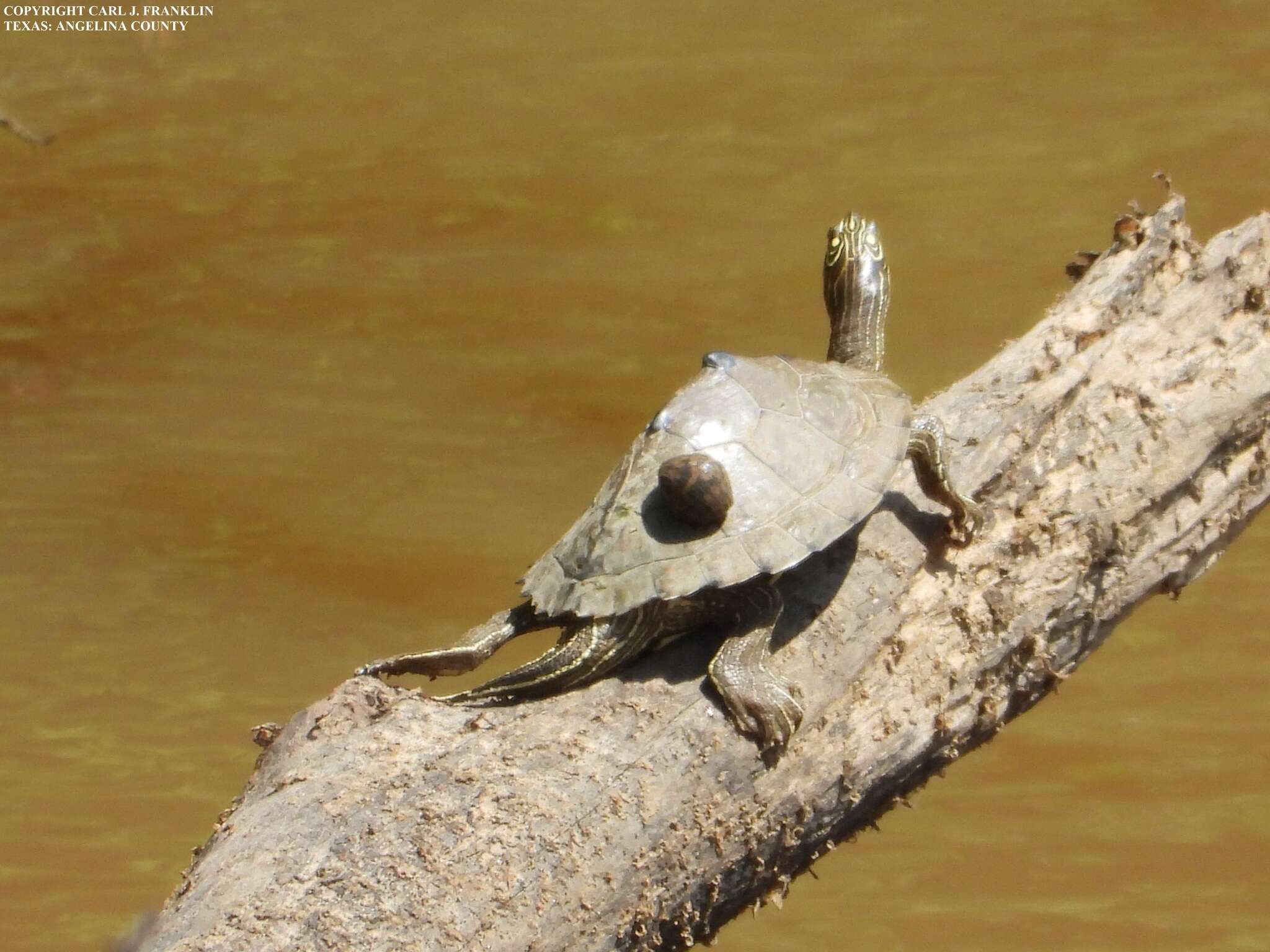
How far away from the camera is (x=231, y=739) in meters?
6.77

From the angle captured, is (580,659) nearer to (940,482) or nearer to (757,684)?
(757,684)

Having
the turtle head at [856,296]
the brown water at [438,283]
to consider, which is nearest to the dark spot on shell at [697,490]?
the turtle head at [856,296]

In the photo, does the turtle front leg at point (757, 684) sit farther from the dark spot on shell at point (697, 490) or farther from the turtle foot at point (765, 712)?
the dark spot on shell at point (697, 490)

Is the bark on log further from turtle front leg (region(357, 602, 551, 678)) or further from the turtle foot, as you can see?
turtle front leg (region(357, 602, 551, 678))

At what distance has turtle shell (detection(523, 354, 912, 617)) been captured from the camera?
9.08 ft

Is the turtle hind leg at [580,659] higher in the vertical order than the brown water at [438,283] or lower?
lower

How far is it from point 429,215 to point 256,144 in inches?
41.9

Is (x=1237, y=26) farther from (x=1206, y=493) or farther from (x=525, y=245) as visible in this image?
(x=1206, y=493)

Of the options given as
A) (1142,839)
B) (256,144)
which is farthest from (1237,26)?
(256,144)

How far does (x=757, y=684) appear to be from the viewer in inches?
103

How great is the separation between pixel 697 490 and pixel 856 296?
1331 mm

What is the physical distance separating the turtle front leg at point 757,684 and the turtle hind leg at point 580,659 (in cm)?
20

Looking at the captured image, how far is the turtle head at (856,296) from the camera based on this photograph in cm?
383

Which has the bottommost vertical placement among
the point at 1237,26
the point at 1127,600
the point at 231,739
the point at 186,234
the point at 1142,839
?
the point at 1142,839
